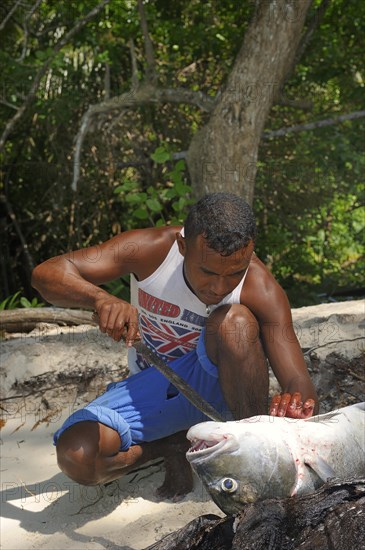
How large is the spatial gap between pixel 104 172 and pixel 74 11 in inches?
53.3

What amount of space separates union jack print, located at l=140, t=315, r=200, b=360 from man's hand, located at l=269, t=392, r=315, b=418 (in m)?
0.55

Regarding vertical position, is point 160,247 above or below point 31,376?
above

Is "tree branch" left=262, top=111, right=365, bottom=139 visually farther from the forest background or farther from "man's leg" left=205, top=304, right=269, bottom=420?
"man's leg" left=205, top=304, right=269, bottom=420

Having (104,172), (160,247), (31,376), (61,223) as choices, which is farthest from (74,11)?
(160,247)

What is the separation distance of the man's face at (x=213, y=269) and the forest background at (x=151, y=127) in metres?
3.17

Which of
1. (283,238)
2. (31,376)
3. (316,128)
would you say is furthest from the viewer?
(283,238)

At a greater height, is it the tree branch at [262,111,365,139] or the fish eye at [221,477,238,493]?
the tree branch at [262,111,365,139]

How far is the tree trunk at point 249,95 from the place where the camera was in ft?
17.0

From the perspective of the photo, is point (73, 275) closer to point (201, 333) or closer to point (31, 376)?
point (201, 333)

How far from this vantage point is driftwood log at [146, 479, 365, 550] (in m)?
1.75

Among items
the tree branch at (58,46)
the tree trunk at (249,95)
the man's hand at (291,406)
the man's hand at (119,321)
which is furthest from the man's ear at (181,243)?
the tree branch at (58,46)

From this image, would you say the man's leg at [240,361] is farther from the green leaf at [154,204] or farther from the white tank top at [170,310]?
the green leaf at [154,204]

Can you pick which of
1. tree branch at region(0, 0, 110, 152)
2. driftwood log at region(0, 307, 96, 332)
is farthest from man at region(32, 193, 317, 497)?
tree branch at region(0, 0, 110, 152)

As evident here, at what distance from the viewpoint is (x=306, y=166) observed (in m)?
6.80
